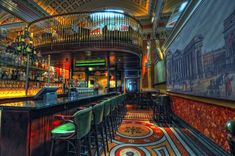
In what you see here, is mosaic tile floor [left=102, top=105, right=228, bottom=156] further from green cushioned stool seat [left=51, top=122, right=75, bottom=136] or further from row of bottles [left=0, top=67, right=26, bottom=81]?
row of bottles [left=0, top=67, right=26, bottom=81]

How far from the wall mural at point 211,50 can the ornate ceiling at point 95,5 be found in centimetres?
789

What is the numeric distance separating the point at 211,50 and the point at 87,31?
4.03 meters

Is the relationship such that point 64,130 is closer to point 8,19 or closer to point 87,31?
point 87,31

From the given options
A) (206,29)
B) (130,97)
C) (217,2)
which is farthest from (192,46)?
(130,97)

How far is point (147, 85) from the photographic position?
9.86m

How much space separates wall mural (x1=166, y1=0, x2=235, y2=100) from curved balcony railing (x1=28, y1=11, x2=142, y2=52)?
2.54 meters

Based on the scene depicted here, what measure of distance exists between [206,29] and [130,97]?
7.16 m

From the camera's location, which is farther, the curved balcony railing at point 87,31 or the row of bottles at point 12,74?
the curved balcony railing at point 87,31

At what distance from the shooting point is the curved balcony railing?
15.9ft

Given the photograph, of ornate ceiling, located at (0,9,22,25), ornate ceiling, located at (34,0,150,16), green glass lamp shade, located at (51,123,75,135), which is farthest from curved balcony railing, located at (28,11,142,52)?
ornate ceiling, located at (34,0,150,16)

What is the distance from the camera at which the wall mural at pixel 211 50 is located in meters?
1.65

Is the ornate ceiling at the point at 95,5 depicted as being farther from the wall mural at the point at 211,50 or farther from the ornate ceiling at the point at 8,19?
the wall mural at the point at 211,50

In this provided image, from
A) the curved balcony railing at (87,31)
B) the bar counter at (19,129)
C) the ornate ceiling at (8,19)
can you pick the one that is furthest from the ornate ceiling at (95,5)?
the bar counter at (19,129)

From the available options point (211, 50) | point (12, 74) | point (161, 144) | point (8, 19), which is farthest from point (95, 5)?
point (161, 144)
